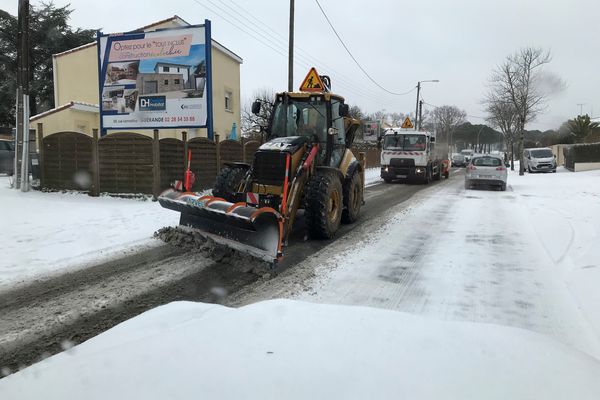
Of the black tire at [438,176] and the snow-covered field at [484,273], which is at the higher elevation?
the black tire at [438,176]

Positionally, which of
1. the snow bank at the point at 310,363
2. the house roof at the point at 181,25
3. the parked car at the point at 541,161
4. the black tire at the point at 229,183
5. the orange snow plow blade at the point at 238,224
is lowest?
the snow bank at the point at 310,363

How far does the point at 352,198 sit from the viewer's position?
901 centimetres

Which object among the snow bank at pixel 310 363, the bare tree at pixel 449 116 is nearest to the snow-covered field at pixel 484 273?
the snow bank at pixel 310 363

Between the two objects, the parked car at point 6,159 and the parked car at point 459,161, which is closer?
the parked car at point 6,159

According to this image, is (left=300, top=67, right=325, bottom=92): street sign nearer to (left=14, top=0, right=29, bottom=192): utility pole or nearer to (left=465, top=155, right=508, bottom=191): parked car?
(left=14, top=0, right=29, bottom=192): utility pole

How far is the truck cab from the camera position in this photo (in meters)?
19.7

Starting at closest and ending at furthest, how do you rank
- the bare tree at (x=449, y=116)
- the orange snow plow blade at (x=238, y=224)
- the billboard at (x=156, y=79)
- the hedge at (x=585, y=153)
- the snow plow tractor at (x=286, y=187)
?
1. the orange snow plow blade at (x=238, y=224)
2. the snow plow tractor at (x=286, y=187)
3. the billboard at (x=156, y=79)
4. the hedge at (x=585, y=153)
5. the bare tree at (x=449, y=116)

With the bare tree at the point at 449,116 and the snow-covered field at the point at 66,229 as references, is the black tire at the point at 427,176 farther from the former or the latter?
the bare tree at the point at 449,116

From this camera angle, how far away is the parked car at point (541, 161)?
28.9 meters

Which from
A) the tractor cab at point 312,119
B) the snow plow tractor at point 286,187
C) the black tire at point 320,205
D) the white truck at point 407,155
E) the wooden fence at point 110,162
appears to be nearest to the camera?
the snow plow tractor at point 286,187

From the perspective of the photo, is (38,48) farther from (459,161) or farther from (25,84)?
(459,161)

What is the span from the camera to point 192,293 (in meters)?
4.84

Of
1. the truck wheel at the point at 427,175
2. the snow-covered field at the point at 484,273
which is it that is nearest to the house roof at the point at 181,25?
the truck wheel at the point at 427,175

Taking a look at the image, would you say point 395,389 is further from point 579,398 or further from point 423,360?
point 579,398
